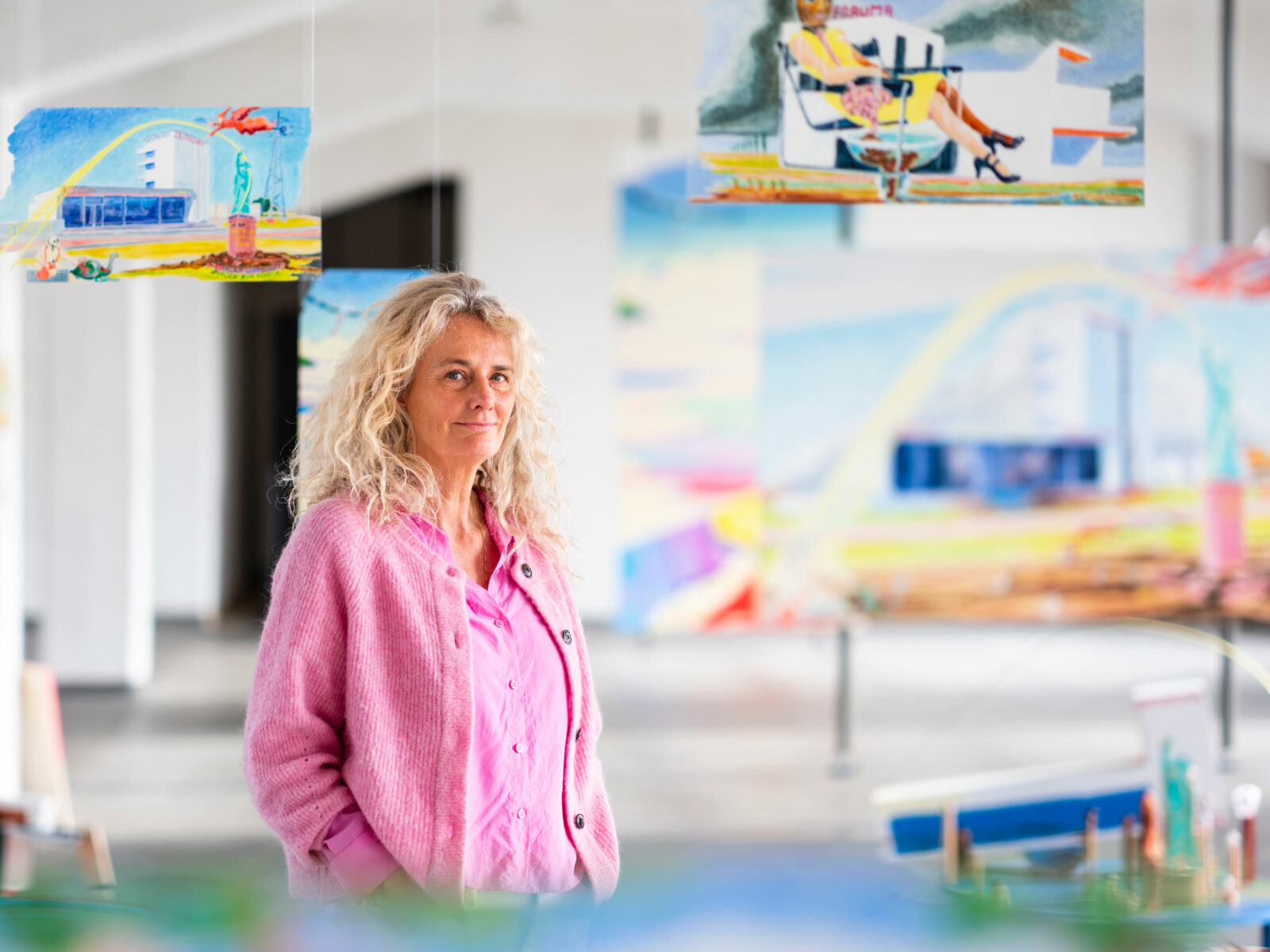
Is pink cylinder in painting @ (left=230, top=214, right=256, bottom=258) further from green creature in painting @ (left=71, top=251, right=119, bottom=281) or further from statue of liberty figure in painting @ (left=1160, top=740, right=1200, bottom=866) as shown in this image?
statue of liberty figure in painting @ (left=1160, top=740, right=1200, bottom=866)

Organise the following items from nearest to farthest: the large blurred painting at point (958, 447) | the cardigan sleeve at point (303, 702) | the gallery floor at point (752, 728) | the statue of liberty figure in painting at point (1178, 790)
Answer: the cardigan sleeve at point (303, 702), the statue of liberty figure in painting at point (1178, 790), the gallery floor at point (752, 728), the large blurred painting at point (958, 447)

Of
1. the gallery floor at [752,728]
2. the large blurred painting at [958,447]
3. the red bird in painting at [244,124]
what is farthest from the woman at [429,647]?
the large blurred painting at [958,447]

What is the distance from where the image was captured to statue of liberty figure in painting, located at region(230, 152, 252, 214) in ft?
6.44

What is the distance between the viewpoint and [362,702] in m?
1.47

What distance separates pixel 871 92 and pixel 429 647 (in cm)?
115

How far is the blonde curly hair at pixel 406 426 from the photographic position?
5.16 ft

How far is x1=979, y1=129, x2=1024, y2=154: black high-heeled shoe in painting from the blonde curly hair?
823 millimetres

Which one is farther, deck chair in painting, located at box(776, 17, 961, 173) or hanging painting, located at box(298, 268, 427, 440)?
hanging painting, located at box(298, 268, 427, 440)

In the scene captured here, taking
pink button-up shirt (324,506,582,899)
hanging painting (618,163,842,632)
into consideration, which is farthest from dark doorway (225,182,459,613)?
pink button-up shirt (324,506,582,899)

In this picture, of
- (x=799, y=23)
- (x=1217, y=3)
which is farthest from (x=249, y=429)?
(x=799, y=23)

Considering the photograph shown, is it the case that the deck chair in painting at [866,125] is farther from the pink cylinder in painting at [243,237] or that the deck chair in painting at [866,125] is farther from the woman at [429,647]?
the pink cylinder in painting at [243,237]

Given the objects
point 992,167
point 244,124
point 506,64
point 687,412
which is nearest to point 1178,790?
point 992,167

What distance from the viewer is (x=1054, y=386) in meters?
6.96

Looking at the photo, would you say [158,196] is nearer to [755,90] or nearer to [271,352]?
[755,90]
